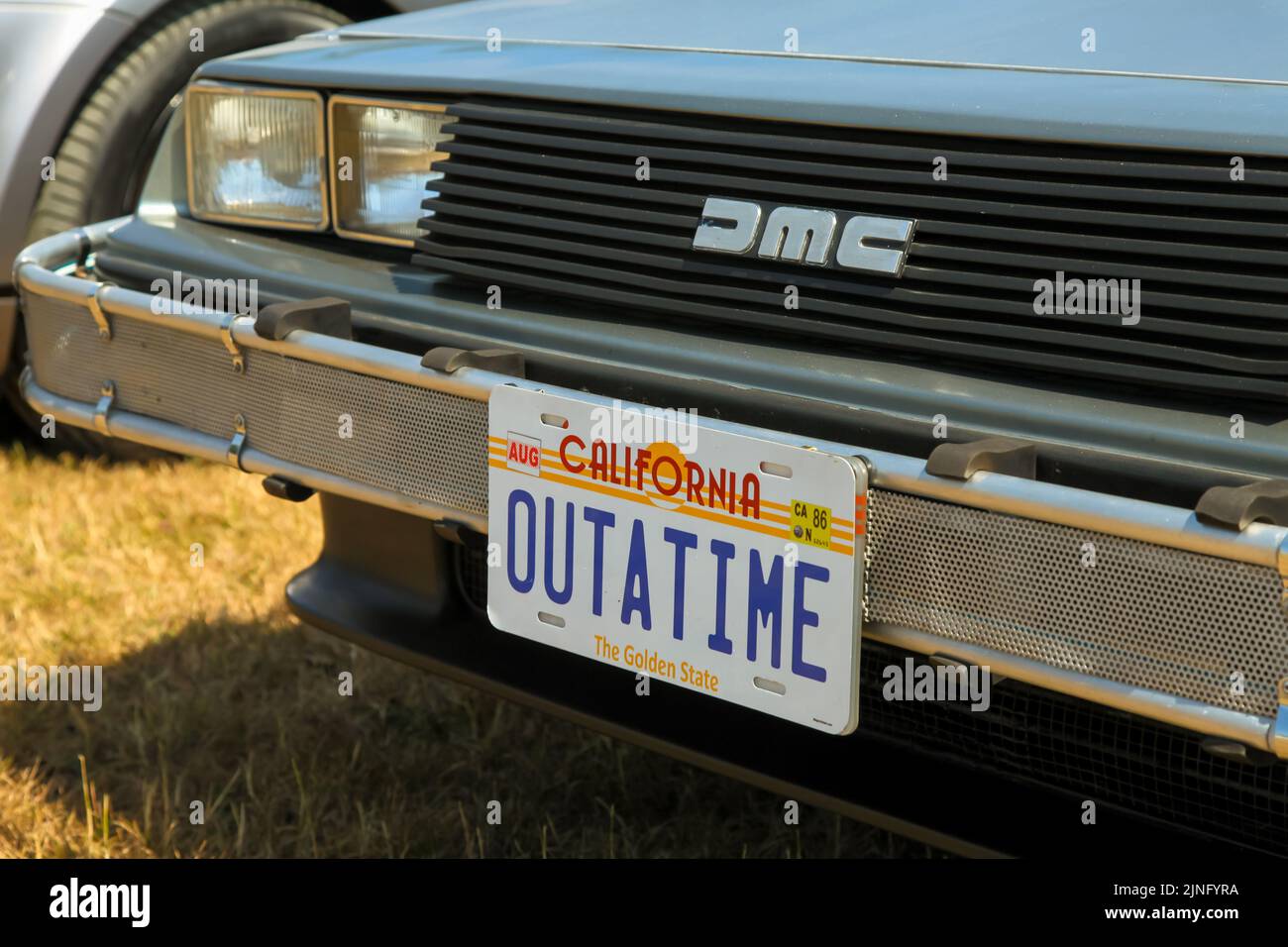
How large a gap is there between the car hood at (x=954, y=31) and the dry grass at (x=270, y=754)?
46.2 inches

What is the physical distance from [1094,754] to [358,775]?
1303mm

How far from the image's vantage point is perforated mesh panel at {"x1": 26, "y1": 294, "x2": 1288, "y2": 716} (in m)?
1.23

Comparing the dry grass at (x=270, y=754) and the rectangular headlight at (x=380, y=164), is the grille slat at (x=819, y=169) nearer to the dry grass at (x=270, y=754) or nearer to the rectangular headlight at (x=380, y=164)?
the rectangular headlight at (x=380, y=164)

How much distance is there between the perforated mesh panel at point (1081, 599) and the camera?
4.01 ft

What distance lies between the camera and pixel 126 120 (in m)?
3.54

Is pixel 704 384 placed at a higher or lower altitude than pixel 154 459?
higher

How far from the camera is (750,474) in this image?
1.47 meters

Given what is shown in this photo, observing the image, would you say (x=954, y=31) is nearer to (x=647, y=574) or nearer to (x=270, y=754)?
(x=647, y=574)

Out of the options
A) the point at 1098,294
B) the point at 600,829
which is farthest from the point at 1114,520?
the point at 600,829

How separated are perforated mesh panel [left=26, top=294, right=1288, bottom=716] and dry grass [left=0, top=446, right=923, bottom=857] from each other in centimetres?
70

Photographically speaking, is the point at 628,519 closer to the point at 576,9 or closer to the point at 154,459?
the point at 576,9

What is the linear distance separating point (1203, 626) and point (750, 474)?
0.45 m
